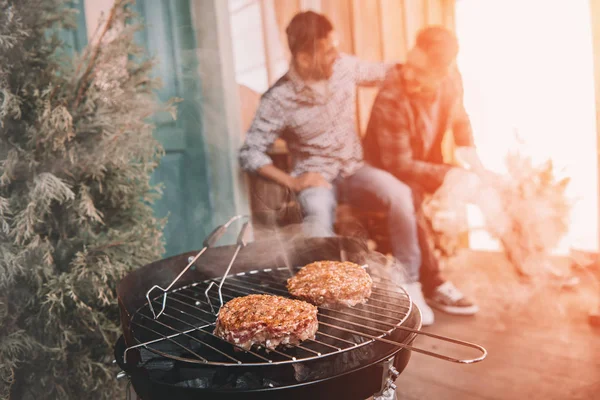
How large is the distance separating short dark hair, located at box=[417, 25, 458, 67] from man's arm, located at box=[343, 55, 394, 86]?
261 mm

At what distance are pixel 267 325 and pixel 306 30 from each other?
240 cm

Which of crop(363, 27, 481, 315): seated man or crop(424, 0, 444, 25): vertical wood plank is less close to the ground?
crop(424, 0, 444, 25): vertical wood plank

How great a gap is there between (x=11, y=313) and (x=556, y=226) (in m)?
3.04

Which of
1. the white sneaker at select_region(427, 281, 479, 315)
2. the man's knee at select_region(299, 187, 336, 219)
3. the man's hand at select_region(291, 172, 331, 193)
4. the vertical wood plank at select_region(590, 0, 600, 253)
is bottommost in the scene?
the white sneaker at select_region(427, 281, 479, 315)

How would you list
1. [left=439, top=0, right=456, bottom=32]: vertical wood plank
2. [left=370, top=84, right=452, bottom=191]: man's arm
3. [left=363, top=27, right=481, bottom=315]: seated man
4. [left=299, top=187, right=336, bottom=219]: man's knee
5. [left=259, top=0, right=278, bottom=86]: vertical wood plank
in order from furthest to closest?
1. [left=259, top=0, right=278, bottom=86]: vertical wood plank
2. [left=299, top=187, right=336, bottom=219]: man's knee
3. [left=370, top=84, right=452, bottom=191]: man's arm
4. [left=363, top=27, right=481, bottom=315]: seated man
5. [left=439, top=0, right=456, bottom=32]: vertical wood plank

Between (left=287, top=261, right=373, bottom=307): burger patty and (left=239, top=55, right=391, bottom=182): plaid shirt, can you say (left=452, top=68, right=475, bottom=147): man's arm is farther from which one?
(left=287, top=261, right=373, bottom=307): burger patty

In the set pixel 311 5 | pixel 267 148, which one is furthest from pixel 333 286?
pixel 311 5

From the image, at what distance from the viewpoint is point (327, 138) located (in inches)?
131

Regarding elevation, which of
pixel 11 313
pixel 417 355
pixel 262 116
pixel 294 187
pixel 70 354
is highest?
pixel 262 116

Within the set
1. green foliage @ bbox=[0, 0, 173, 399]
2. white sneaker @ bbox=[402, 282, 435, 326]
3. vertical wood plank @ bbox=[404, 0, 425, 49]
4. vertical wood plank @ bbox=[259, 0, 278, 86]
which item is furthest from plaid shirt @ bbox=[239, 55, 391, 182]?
green foliage @ bbox=[0, 0, 173, 399]

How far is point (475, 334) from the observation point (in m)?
3.02

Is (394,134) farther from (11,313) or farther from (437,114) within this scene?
(11,313)

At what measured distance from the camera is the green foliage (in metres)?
2.44

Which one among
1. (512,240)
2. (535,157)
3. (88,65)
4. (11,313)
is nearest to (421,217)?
(512,240)
